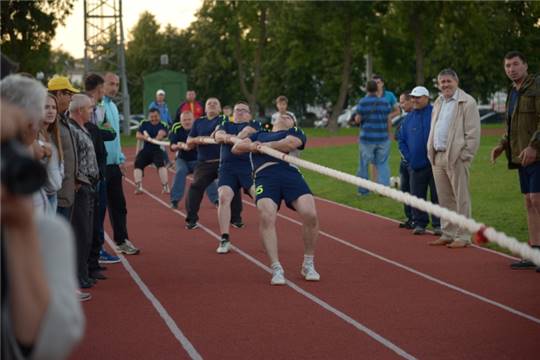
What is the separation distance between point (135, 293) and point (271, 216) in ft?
5.26

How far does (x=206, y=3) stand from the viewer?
7469 cm

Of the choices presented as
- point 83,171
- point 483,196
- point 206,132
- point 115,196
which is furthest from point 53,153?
point 483,196

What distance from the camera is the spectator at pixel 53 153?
271 inches

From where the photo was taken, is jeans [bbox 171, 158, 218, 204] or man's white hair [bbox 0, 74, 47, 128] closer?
man's white hair [bbox 0, 74, 47, 128]

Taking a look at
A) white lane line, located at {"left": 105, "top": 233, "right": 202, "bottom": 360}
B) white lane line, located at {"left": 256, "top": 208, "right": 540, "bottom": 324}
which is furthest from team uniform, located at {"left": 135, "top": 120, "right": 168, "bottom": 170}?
white lane line, located at {"left": 105, "top": 233, "right": 202, "bottom": 360}

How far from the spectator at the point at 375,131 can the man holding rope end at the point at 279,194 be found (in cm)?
866

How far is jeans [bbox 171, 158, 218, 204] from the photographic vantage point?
1789cm

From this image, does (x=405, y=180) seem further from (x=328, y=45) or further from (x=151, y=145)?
(x=328, y=45)

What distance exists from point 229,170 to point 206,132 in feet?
6.07

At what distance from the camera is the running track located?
4.99m

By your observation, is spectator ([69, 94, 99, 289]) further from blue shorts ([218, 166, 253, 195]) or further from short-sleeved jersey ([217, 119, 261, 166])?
blue shorts ([218, 166, 253, 195])

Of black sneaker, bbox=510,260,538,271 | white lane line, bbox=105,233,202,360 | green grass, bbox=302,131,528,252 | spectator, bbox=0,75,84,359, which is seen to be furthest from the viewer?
green grass, bbox=302,131,528,252

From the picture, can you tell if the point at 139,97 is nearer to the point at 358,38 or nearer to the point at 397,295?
the point at 358,38

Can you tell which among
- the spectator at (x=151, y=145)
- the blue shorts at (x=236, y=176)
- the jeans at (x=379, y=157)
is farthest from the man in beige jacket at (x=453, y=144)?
the spectator at (x=151, y=145)
